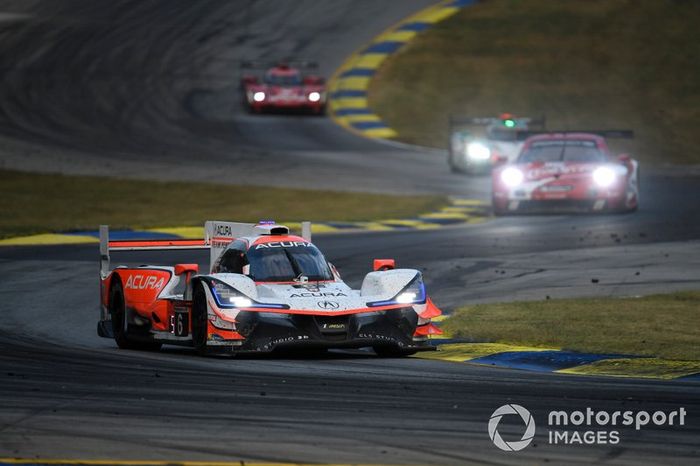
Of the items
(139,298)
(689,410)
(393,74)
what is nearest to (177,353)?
(139,298)

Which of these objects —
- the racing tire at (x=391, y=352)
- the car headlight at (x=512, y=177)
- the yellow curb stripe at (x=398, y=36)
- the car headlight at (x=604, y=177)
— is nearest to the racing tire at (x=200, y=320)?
the racing tire at (x=391, y=352)

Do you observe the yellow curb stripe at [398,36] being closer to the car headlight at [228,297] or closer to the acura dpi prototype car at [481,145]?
the acura dpi prototype car at [481,145]

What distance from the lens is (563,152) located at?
1104 inches

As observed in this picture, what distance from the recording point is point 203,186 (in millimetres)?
31078

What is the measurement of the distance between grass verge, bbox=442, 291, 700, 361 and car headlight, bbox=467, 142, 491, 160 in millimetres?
16639

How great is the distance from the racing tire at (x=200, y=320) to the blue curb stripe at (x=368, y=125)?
2685cm

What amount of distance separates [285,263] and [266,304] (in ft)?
2.90

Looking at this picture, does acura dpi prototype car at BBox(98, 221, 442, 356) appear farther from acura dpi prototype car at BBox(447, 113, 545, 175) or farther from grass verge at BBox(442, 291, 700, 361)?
acura dpi prototype car at BBox(447, 113, 545, 175)

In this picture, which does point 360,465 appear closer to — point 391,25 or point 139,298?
point 139,298

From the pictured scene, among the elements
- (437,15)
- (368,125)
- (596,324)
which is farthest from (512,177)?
(437,15)

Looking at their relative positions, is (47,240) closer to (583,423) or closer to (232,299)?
(232,299)

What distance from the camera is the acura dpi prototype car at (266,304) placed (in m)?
13.0

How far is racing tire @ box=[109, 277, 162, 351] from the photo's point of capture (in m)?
14.5

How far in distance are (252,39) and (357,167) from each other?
15.5m
